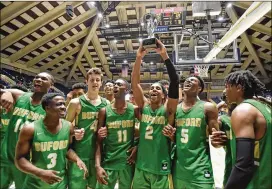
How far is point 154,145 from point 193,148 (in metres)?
0.43

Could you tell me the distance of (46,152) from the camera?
2289mm

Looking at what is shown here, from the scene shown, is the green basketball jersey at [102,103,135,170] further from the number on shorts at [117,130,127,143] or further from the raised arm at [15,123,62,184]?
the raised arm at [15,123,62,184]

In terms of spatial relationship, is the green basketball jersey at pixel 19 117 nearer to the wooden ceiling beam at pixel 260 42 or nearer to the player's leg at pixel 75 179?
the player's leg at pixel 75 179

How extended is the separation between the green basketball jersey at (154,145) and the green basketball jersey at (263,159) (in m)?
1.09

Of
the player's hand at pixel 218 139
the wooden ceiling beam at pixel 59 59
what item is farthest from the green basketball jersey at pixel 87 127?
the wooden ceiling beam at pixel 59 59

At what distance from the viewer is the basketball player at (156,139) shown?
2.65 meters

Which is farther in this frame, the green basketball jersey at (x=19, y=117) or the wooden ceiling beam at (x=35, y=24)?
the wooden ceiling beam at (x=35, y=24)

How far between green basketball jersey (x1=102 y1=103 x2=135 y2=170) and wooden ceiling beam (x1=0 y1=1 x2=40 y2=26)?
737 centimetres

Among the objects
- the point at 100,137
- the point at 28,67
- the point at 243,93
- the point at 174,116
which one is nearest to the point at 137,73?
the point at 174,116

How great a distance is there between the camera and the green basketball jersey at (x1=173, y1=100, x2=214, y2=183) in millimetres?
2463

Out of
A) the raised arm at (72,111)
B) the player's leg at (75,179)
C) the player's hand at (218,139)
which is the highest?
the raised arm at (72,111)

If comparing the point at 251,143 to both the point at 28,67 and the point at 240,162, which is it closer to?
the point at 240,162

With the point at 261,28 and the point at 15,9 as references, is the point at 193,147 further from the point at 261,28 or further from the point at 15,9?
the point at 261,28

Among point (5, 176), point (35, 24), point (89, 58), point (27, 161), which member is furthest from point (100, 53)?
point (27, 161)
